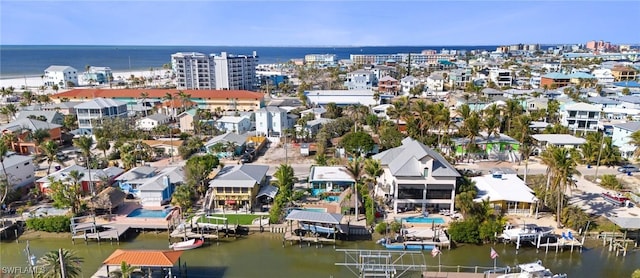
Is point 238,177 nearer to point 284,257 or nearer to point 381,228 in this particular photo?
point 284,257

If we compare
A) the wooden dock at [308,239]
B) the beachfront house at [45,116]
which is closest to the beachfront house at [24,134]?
the beachfront house at [45,116]

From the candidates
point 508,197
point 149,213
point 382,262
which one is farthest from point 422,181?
point 149,213

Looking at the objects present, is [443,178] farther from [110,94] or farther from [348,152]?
[110,94]

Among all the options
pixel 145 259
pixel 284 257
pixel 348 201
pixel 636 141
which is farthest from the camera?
pixel 636 141

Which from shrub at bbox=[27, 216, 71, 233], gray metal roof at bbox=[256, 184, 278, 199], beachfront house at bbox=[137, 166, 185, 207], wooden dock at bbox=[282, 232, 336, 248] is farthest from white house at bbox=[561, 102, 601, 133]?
shrub at bbox=[27, 216, 71, 233]

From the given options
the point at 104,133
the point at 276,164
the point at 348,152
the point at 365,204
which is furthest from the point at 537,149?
the point at 104,133

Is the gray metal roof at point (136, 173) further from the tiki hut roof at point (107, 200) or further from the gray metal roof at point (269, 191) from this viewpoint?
the gray metal roof at point (269, 191)
